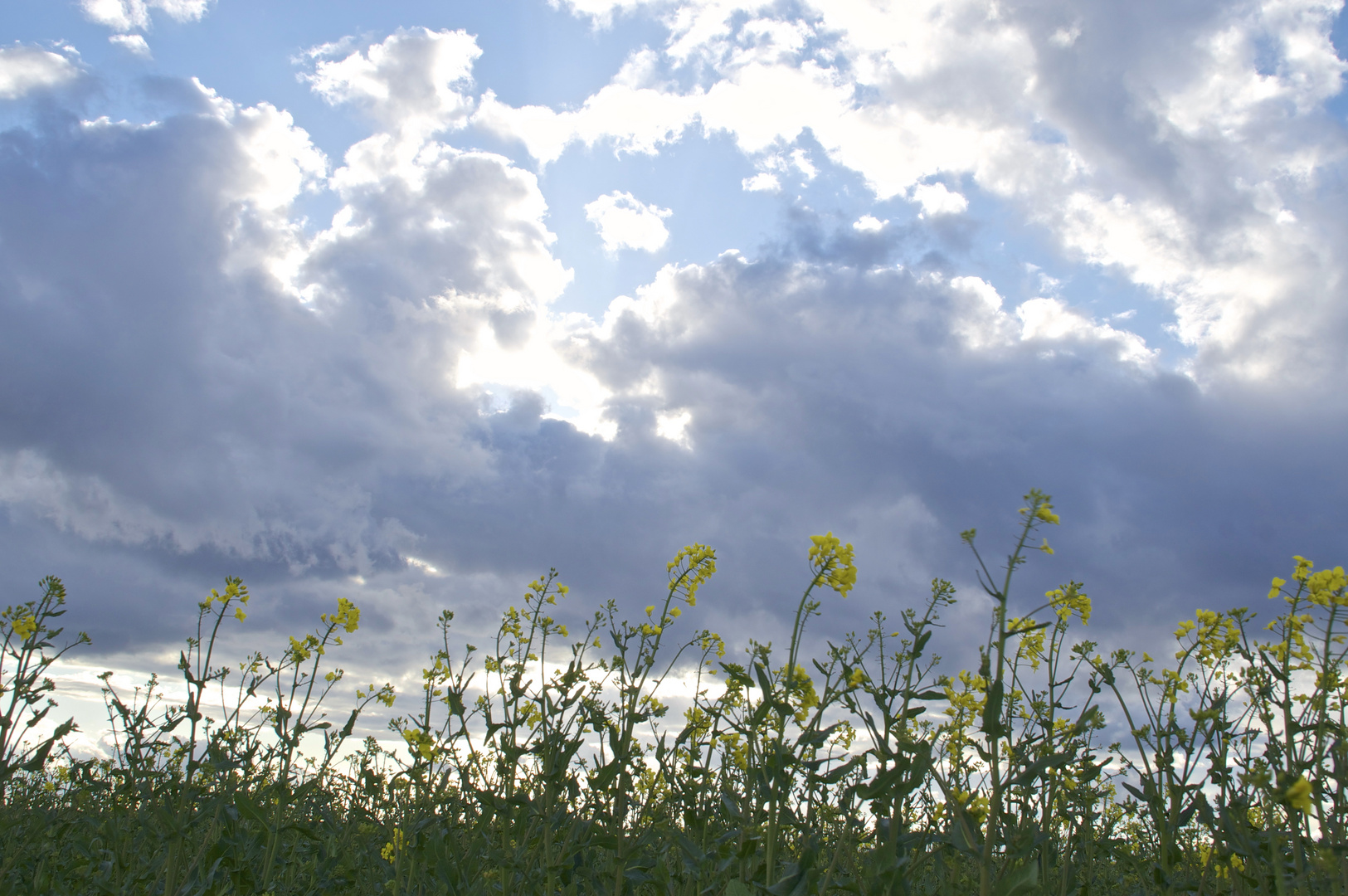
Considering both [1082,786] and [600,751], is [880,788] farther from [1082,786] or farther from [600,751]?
[1082,786]

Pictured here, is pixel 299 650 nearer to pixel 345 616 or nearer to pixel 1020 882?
pixel 345 616

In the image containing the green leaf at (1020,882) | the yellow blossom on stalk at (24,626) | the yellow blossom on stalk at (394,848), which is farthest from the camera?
the yellow blossom on stalk at (24,626)

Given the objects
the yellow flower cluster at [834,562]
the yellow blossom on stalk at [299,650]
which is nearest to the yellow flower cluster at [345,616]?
the yellow blossom on stalk at [299,650]

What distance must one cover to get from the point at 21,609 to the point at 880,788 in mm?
4357

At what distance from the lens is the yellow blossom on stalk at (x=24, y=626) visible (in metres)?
3.82

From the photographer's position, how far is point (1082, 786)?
12.9ft

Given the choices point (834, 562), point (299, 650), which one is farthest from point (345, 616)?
point (834, 562)

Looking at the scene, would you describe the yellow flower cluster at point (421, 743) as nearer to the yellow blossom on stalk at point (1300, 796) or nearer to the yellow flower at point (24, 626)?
the yellow flower at point (24, 626)

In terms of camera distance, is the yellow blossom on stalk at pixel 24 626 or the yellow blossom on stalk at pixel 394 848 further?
the yellow blossom on stalk at pixel 24 626

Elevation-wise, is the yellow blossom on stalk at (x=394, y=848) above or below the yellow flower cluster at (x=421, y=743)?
below

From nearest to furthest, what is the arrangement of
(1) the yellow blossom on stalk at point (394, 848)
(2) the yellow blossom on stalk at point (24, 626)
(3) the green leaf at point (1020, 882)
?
(3) the green leaf at point (1020, 882) → (1) the yellow blossom on stalk at point (394, 848) → (2) the yellow blossom on stalk at point (24, 626)

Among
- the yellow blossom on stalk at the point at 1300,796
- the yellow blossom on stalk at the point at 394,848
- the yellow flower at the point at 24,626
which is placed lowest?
the yellow blossom on stalk at the point at 394,848

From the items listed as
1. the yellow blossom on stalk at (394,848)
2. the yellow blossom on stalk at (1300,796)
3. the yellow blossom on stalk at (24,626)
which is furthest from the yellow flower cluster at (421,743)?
the yellow blossom on stalk at (1300,796)

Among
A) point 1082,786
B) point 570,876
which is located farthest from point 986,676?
point 1082,786
